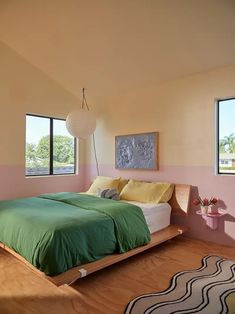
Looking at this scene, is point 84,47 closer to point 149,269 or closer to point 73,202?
point 73,202

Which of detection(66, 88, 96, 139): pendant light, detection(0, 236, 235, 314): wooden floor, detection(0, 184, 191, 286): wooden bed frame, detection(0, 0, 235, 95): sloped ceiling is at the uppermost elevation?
detection(0, 0, 235, 95): sloped ceiling

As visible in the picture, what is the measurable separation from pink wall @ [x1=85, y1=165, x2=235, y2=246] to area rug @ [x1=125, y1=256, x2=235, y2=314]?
791 millimetres

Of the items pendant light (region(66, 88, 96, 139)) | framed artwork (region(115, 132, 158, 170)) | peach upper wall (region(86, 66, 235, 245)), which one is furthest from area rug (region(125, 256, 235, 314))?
pendant light (region(66, 88, 96, 139))

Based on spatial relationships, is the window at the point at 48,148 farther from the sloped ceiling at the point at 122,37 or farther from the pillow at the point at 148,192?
the pillow at the point at 148,192

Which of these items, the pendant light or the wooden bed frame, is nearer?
the wooden bed frame

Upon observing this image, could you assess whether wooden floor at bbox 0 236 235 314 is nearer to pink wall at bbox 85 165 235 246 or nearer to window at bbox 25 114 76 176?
pink wall at bbox 85 165 235 246

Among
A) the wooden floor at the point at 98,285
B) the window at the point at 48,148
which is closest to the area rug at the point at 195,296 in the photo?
the wooden floor at the point at 98,285

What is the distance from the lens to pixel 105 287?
237 centimetres

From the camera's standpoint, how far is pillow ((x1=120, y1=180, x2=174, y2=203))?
3705 mm

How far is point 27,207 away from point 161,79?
2.78 metres

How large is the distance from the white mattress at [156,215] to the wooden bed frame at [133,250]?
0.26 feet

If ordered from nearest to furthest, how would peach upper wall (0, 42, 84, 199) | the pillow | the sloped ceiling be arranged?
the sloped ceiling
the pillow
peach upper wall (0, 42, 84, 199)

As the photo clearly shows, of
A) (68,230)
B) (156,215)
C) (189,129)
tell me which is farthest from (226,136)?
(68,230)

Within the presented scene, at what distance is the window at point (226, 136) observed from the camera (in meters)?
3.44
